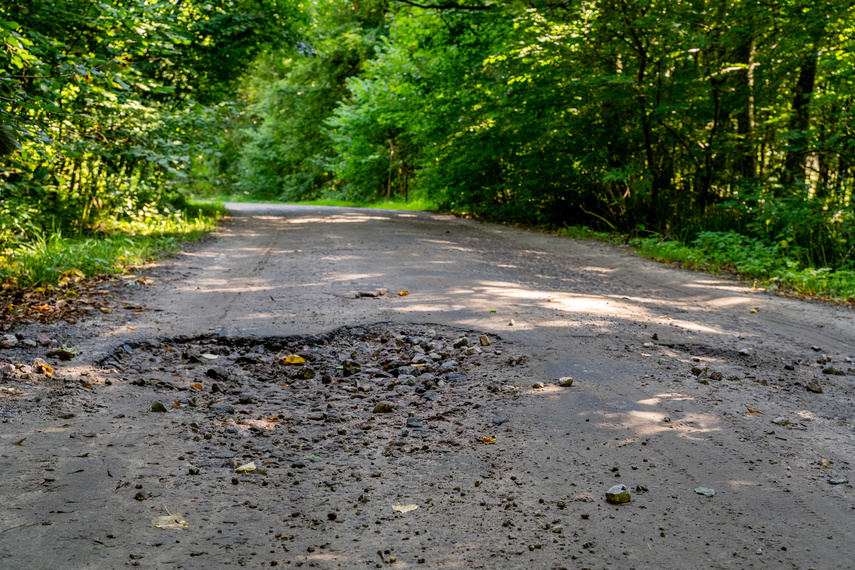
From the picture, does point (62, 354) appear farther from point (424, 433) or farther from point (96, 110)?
point (96, 110)

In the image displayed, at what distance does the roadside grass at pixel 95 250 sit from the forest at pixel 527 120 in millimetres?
39

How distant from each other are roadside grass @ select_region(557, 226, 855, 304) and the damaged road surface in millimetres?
1339

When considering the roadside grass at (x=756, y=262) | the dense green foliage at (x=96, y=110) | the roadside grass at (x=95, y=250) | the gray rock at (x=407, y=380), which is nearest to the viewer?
the gray rock at (x=407, y=380)

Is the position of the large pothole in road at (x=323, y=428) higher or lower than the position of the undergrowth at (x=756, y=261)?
lower

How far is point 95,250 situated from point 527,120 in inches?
350

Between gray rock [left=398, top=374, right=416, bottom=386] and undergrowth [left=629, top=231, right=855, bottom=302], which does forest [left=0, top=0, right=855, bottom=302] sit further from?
gray rock [left=398, top=374, right=416, bottom=386]

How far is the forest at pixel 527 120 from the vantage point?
7398 millimetres

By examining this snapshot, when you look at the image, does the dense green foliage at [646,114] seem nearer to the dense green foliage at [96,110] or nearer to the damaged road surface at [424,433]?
the dense green foliage at [96,110]

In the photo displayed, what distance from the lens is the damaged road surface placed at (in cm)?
230

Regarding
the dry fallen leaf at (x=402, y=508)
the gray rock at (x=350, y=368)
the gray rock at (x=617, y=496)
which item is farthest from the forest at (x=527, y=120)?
the gray rock at (x=617, y=496)

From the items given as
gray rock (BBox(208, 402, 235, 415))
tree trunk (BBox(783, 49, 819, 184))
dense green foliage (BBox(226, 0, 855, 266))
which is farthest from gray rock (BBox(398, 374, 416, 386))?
tree trunk (BBox(783, 49, 819, 184))

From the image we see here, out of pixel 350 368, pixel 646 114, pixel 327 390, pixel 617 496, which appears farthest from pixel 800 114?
pixel 617 496

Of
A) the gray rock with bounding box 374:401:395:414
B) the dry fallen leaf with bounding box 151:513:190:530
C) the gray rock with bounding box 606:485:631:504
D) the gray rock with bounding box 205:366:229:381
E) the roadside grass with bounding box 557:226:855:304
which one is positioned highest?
the roadside grass with bounding box 557:226:855:304

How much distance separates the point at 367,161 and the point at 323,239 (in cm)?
1811
